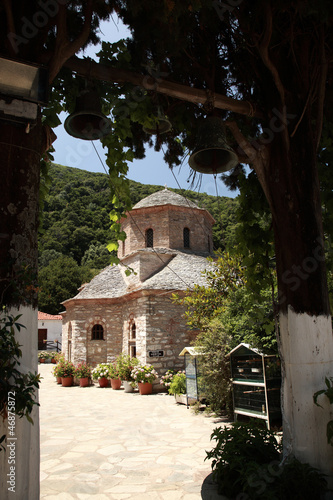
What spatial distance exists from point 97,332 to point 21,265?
1707 cm

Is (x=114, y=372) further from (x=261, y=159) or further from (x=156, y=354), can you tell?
(x=261, y=159)

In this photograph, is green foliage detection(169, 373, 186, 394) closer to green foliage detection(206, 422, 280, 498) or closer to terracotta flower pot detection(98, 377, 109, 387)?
terracotta flower pot detection(98, 377, 109, 387)

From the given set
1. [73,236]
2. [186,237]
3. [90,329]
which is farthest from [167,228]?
[73,236]

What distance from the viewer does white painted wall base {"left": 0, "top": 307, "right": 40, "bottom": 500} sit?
6.63 ft

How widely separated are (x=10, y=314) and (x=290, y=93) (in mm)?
3240

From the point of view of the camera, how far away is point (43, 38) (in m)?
2.68

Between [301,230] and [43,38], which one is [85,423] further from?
[43,38]

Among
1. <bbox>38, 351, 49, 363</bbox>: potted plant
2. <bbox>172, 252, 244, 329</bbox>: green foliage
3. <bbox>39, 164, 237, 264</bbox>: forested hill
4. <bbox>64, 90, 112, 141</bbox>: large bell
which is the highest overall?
<bbox>39, 164, 237, 264</bbox>: forested hill

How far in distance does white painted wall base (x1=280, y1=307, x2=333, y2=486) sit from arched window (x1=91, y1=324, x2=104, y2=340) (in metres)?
16.3

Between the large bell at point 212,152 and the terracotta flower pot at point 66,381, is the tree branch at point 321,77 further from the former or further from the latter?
the terracotta flower pot at point 66,381

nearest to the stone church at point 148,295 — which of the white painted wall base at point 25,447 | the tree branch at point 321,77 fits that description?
the tree branch at point 321,77

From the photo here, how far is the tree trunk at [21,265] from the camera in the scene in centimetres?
208

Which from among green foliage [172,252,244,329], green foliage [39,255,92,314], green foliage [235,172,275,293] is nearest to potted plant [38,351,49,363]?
green foliage [39,255,92,314]

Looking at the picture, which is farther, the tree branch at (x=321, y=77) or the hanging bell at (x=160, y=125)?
the hanging bell at (x=160, y=125)
